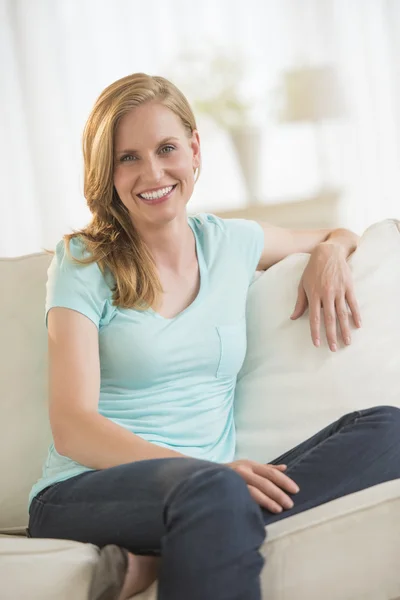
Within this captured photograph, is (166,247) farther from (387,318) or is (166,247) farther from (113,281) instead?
(387,318)

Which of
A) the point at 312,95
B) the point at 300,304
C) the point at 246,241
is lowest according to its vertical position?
the point at 300,304

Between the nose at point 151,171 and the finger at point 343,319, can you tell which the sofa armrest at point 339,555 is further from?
the nose at point 151,171

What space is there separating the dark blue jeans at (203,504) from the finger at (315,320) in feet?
0.68

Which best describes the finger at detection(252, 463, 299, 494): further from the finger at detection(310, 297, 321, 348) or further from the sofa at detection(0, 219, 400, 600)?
the finger at detection(310, 297, 321, 348)

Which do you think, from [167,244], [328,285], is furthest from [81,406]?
[328,285]

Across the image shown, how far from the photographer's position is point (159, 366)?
5.08ft

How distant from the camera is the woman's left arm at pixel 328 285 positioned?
162cm

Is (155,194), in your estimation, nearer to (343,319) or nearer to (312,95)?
(343,319)

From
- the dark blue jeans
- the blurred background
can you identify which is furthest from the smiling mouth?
the blurred background

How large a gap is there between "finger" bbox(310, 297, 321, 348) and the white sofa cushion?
2cm

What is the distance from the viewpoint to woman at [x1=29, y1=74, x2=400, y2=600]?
122cm

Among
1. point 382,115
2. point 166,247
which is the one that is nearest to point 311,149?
point 382,115

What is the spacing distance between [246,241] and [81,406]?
0.57 m

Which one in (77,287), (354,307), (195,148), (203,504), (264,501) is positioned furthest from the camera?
(195,148)
